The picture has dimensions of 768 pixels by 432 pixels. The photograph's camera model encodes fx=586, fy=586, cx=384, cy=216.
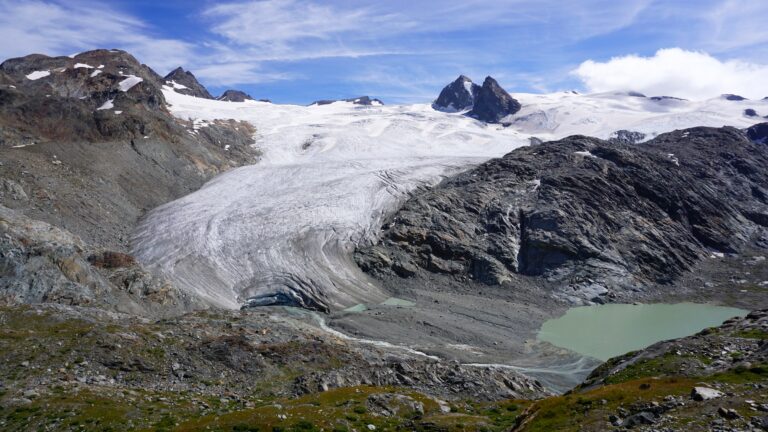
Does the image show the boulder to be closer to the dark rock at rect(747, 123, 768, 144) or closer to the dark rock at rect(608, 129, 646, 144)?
the dark rock at rect(608, 129, 646, 144)

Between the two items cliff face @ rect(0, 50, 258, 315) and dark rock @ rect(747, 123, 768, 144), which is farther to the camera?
dark rock @ rect(747, 123, 768, 144)

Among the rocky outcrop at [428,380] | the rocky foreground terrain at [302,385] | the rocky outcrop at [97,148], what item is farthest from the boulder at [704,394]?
the rocky outcrop at [97,148]

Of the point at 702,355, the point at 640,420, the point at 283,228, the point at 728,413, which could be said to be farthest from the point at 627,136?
the point at 728,413

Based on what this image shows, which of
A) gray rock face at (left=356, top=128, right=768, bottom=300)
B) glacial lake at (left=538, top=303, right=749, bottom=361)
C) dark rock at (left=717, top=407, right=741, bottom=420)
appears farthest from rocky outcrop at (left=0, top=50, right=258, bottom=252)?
dark rock at (left=717, top=407, right=741, bottom=420)

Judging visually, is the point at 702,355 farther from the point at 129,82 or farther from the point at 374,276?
the point at 129,82

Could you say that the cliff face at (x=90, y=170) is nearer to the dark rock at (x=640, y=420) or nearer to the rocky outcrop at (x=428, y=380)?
the rocky outcrop at (x=428, y=380)

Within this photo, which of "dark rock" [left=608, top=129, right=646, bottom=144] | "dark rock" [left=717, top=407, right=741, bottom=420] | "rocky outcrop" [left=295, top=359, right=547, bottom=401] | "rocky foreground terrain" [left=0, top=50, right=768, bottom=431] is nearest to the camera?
"dark rock" [left=717, top=407, right=741, bottom=420]

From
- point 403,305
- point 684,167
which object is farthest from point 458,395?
point 684,167
